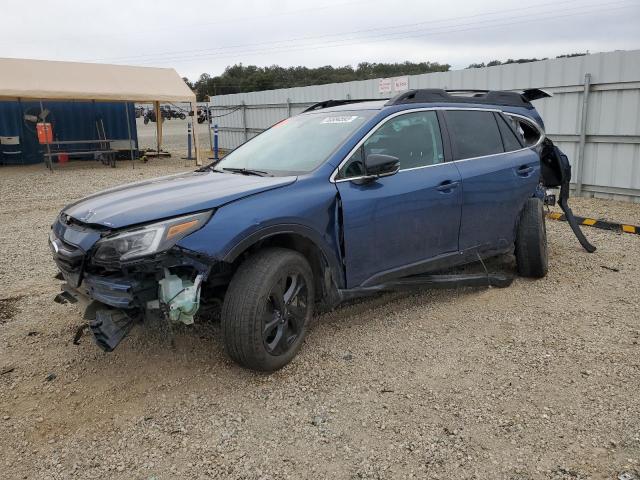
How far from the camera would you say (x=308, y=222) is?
346 centimetres

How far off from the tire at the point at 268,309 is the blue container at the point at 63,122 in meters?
18.4

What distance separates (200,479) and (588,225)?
650cm

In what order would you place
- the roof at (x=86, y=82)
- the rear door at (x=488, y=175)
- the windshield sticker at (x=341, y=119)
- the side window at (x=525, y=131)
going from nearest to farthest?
the windshield sticker at (x=341, y=119) → the rear door at (x=488, y=175) → the side window at (x=525, y=131) → the roof at (x=86, y=82)

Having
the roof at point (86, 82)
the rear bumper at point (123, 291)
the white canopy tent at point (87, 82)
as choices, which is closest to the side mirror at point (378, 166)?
the rear bumper at point (123, 291)

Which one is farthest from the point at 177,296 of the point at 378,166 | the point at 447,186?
the point at 447,186

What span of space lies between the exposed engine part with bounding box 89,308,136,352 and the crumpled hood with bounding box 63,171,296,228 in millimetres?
506

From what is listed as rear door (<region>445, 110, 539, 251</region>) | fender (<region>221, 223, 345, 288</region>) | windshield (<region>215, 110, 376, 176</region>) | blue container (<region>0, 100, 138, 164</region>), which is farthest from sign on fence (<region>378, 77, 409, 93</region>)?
blue container (<region>0, 100, 138, 164</region>)

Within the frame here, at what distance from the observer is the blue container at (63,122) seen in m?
18.8

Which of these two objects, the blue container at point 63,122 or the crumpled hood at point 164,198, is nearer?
the crumpled hood at point 164,198

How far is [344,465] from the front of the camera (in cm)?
260

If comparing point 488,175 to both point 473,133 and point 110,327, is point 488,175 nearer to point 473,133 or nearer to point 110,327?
point 473,133

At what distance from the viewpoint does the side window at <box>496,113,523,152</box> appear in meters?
5.08

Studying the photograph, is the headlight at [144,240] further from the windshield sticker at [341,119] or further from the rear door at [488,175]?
the rear door at [488,175]

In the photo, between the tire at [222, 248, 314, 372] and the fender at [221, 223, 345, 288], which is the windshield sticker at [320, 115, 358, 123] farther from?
the tire at [222, 248, 314, 372]
